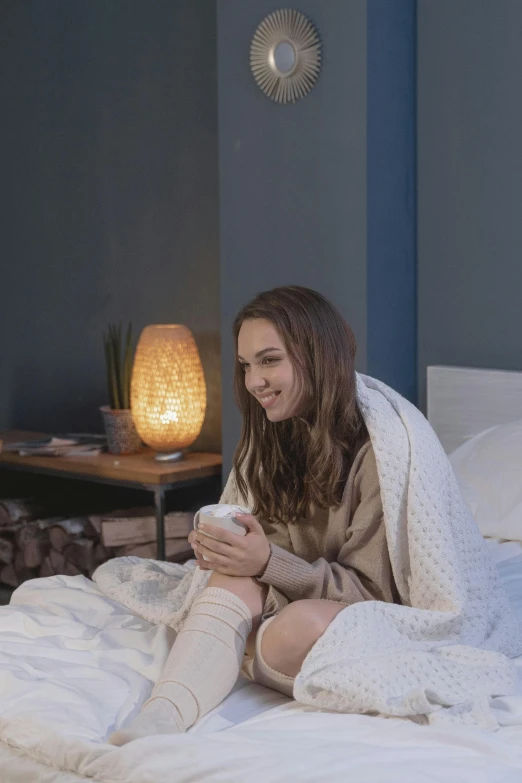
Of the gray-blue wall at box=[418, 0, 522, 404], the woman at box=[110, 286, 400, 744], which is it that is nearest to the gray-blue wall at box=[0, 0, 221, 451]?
the gray-blue wall at box=[418, 0, 522, 404]

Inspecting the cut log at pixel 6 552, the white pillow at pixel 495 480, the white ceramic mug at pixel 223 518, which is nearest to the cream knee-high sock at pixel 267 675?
the white ceramic mug at pixel 223 518

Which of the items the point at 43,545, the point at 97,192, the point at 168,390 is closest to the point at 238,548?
the point at 168,390

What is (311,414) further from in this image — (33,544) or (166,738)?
(33,544)

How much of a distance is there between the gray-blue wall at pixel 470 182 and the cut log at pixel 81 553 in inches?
45.4

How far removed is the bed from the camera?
1.24 meters

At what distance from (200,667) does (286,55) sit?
1.87 metres

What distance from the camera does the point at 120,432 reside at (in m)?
3.28

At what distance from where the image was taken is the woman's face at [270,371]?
173 centimetres

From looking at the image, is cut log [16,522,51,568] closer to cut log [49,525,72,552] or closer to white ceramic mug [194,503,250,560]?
cut log [49,525,72,552]

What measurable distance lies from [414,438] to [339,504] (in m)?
0.17

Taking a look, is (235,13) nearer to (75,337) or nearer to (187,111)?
(187,111)

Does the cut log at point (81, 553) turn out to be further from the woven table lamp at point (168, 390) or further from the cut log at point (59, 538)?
the woven table lamp at point (168, 390)

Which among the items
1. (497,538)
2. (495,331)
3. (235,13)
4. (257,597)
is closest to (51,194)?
(235,13)

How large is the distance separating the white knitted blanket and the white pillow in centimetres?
55
